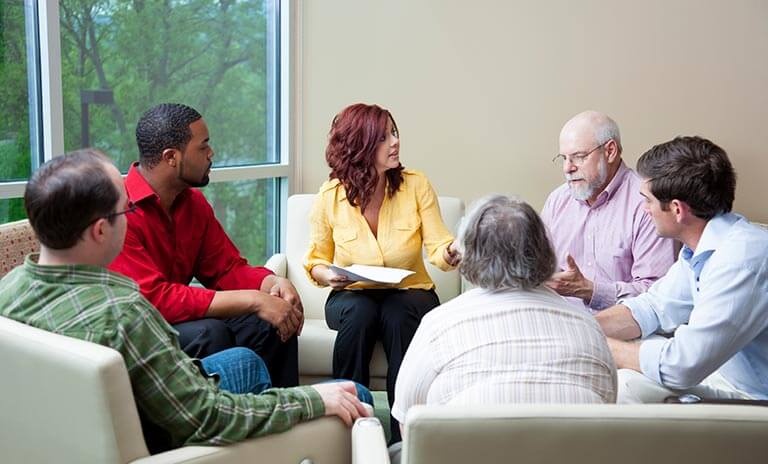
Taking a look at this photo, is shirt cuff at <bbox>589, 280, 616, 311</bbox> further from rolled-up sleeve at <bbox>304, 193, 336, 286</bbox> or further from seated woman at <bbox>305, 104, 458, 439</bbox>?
rolled-up sleeve at <bbox>304, 193, 336, 286</bbox>

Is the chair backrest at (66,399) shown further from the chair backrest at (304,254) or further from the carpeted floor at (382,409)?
the chair backrest at (304,254)

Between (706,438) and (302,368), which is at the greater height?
(706,438)

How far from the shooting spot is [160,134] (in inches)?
111

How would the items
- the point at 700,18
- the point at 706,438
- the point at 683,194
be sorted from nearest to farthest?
the point at 706,438 → the point at 683,194 → the point at 700,18

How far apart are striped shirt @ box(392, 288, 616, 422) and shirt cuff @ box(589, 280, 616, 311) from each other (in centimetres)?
139

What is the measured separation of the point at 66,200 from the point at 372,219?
1.93m

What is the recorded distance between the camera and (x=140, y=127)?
2.84 metres

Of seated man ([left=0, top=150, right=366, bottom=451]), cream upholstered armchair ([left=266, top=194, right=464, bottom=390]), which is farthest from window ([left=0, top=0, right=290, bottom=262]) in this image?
seated man ([left=0, top=150, right=366, bottom=451])

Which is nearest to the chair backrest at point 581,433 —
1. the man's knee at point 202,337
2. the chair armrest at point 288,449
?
the chair armrest at point 288,449

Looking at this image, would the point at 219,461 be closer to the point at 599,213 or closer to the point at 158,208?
the point at 158,208

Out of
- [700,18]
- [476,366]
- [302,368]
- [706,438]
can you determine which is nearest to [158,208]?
[302,368]

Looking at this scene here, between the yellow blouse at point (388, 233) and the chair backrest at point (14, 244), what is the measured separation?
1120mm

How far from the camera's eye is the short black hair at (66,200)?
163cm

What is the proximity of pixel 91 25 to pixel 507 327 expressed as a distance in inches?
99.2
